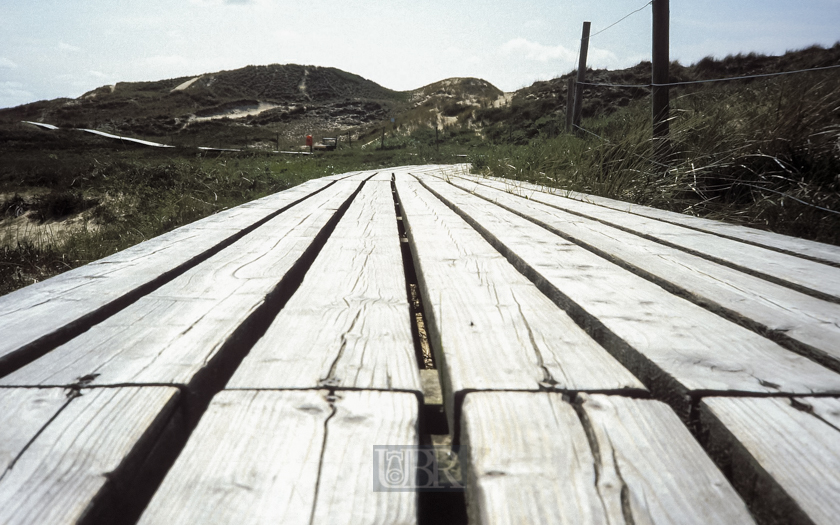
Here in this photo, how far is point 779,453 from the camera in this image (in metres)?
0.64

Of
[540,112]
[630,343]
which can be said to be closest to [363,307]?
[630,343]

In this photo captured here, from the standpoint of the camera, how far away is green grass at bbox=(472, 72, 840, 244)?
9.76 ft

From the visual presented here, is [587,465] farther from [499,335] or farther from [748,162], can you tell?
[748,162]

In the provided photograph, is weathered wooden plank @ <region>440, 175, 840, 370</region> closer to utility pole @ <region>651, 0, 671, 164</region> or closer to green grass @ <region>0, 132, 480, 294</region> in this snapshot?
utility pole @ <region>651, 0, 671, 164</region>

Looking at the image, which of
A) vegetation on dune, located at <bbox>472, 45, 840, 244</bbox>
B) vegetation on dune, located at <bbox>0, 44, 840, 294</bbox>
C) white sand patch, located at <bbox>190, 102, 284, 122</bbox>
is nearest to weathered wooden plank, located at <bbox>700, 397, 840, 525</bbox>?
vegetation on dune, located at <bbox>472, 45, 840, 244</bbox>

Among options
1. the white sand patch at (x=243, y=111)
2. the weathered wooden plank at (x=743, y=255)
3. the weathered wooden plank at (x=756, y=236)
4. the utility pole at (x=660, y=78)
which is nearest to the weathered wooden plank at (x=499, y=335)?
the weathered wooden plank at (x=743, y=255)

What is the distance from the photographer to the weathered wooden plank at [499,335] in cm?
83

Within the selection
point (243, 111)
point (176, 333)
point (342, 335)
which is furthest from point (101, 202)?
point (243, 111)

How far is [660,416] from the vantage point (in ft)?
2.42

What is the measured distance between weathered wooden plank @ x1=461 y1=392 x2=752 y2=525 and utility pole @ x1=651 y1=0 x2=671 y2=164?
3.84 m

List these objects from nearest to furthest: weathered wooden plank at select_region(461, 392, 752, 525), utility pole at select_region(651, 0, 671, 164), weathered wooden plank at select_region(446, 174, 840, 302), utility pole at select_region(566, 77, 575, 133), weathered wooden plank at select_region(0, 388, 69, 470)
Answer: weathered wooden plank at select_region(461, 392, 752, 525)
weathered wooden plank at select_region(0, 388, 69, 470)
weathered wooden plank at select_region(446, 174, 840, 302)
utility pole at select_region(651, 0, 671, 164)
utility pole at select_region(566, 77, 575, 133)

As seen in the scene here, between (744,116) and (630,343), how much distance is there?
12.0 feet

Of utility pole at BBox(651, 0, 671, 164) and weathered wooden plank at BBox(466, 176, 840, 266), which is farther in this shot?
utility pole at BBox(651, 0, 671, 164)

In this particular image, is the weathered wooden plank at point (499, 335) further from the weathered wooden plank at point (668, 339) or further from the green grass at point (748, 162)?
the green grass at point (748, 162)
